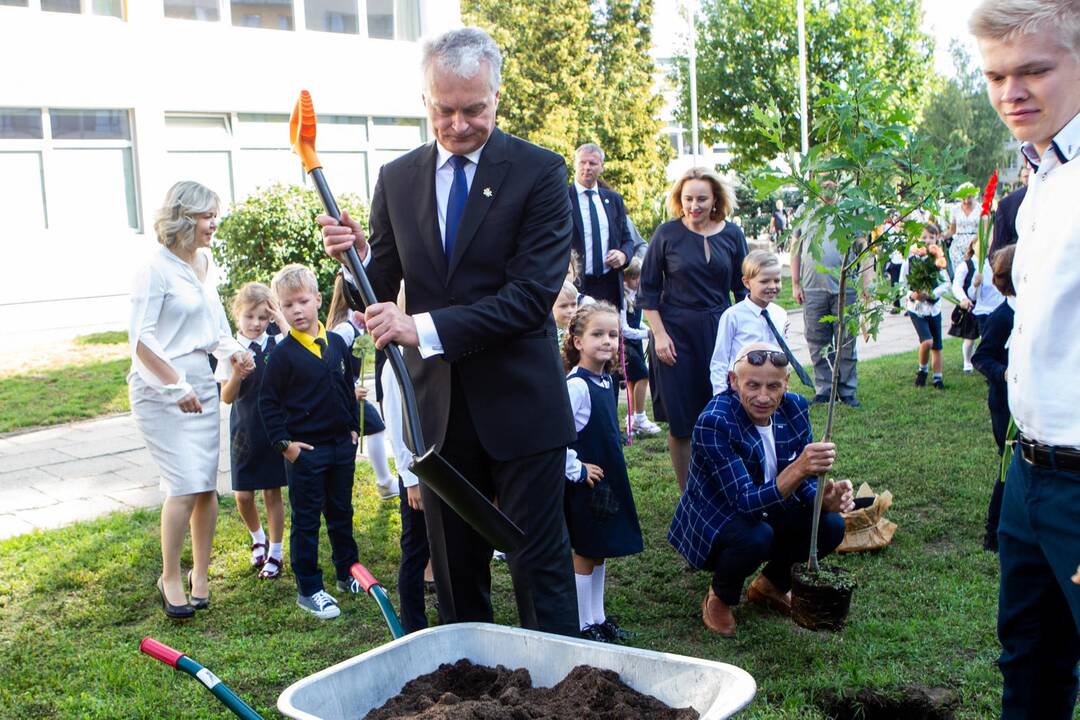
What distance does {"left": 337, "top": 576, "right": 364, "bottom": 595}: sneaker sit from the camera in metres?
5.10

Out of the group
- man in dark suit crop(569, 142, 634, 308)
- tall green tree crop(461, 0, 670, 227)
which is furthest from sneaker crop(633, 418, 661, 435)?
tall green tree crop(461, 0, 670, 227)

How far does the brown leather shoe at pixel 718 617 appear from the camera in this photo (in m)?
4.45

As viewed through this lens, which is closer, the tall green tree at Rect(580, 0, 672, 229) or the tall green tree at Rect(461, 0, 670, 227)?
the tall green tree at Rect(461, 0, 670, 227)

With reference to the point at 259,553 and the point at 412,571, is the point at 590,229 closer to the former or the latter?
the point at 259,553

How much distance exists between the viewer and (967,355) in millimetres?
10539

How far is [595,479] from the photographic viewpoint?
14.4 feet

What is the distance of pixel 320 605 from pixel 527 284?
2.48 meters

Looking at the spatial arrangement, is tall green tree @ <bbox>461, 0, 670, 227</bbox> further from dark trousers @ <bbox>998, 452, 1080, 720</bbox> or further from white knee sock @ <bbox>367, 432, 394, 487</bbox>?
dark trousers @ <bbox>998, 452, 1080, 720</bbox>

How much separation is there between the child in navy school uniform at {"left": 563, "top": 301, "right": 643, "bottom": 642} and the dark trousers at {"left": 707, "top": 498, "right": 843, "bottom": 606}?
1.22 ft

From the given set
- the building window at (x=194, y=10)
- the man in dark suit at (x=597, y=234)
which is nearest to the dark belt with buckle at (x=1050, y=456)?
the man in dark suit at (x=597, y=234)

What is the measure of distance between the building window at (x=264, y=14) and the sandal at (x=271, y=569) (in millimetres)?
13645

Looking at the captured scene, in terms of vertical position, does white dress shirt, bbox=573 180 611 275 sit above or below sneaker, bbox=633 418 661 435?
above

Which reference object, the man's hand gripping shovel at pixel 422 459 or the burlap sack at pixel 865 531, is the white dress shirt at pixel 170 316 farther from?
the burlap sack at pixel 865 531

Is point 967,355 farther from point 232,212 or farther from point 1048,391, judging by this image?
point 1048,391
